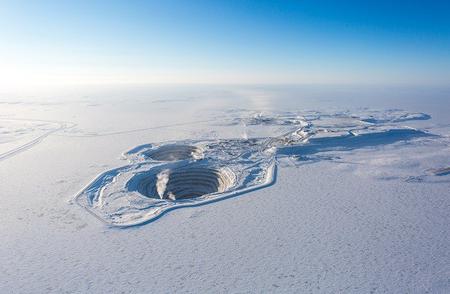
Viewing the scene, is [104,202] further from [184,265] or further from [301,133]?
[301,133]

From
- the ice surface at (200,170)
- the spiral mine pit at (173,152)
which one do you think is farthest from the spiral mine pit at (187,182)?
the spiral mine pit at (173,152)

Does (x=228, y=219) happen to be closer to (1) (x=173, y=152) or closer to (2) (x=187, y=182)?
(2) (x=187, y=182)

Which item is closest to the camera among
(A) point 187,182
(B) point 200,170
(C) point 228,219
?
(C) point 228,219

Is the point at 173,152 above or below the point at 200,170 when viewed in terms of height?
above

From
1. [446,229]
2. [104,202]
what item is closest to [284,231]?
[446,229]

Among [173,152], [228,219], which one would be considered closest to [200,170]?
[173,152]

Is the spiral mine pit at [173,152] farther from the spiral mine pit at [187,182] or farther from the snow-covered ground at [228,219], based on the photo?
the spiral mine pit at [187,182]

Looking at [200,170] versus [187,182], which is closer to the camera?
[187,182]
